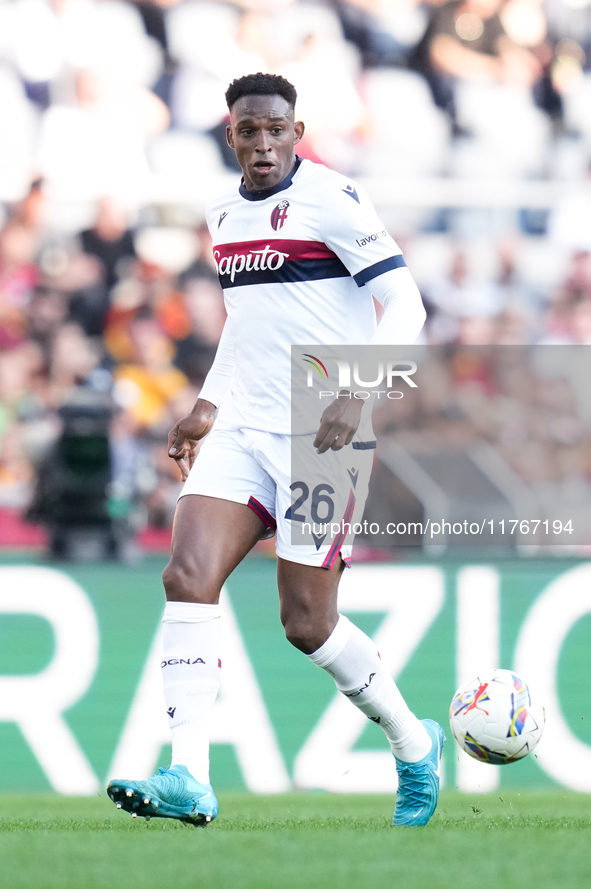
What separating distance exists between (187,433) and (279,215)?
0.76 meters

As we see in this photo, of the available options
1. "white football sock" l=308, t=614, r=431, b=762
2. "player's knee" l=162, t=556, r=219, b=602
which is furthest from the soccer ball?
"player's knee" l=162, t=556, r=219, b=602

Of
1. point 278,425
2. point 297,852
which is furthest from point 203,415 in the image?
point 297,852

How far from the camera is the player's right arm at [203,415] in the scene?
13.3 ft

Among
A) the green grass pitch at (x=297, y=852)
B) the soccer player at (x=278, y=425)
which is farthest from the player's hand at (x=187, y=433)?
the green grass pitch at (x=297, y=852)

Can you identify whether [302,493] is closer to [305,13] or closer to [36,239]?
[36,239]

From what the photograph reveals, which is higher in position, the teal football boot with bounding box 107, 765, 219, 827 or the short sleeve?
the short sleeve

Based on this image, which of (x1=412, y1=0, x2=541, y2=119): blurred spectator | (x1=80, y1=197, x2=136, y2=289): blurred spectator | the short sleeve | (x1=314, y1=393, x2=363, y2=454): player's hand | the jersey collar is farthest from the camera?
(x1=412, y1=0, x2=541, y2=119): blurred spectator

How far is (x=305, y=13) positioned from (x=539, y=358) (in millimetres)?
3723

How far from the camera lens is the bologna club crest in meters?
3.75

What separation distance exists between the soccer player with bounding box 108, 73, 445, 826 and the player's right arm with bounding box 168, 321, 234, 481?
14 centimetres

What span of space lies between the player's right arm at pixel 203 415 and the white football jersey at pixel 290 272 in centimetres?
21

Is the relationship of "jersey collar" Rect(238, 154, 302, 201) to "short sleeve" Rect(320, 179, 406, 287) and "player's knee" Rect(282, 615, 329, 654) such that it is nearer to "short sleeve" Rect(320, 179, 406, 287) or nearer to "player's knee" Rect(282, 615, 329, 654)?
"short sleeve" Rect(320, 179, 406, 287)

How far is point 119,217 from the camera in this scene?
9477 millimetres

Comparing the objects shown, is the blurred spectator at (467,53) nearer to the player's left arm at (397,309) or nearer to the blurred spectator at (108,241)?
the blurred spectator at (108,241)
